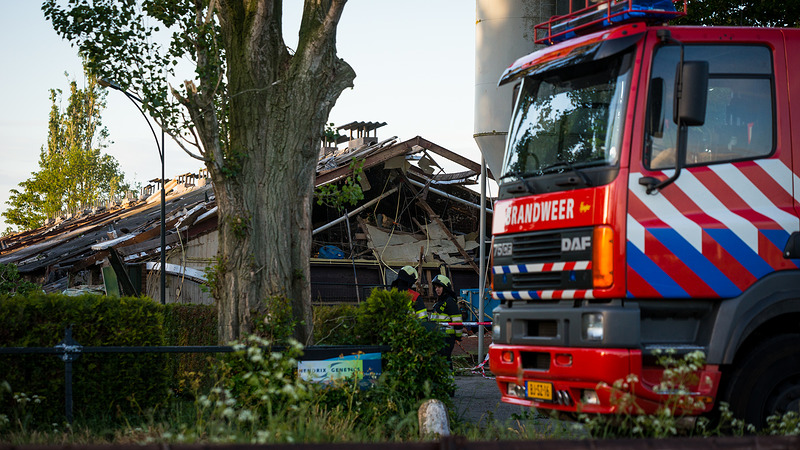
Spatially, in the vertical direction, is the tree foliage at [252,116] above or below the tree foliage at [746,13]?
below

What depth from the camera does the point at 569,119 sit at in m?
7.11

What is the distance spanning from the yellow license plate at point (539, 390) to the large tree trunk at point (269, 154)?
3075 mm

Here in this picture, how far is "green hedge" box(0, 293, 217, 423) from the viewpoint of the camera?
8.52 meters

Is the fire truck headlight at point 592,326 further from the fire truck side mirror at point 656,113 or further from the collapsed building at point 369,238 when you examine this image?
the collapsed building at point 369,238

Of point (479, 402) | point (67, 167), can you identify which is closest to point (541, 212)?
point (479, 402)

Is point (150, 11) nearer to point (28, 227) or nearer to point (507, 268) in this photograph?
point (507, 268)

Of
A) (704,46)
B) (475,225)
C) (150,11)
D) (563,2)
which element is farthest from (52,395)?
(475,225)

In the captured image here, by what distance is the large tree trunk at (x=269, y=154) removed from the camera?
29.9 ft

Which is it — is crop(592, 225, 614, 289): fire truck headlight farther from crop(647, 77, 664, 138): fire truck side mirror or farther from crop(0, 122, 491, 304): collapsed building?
crop(0, 122, 491, 304): collapsed building

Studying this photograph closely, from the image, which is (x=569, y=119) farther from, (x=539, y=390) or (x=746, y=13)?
(x=746, y=13)

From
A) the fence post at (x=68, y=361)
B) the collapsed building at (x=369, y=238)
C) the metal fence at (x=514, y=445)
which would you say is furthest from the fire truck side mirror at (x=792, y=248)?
the collapsed building at (x=369, y=238)

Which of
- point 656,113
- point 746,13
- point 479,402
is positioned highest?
point 746,13

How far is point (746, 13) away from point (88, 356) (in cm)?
1208

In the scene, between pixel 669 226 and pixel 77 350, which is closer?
pixel 669 226
